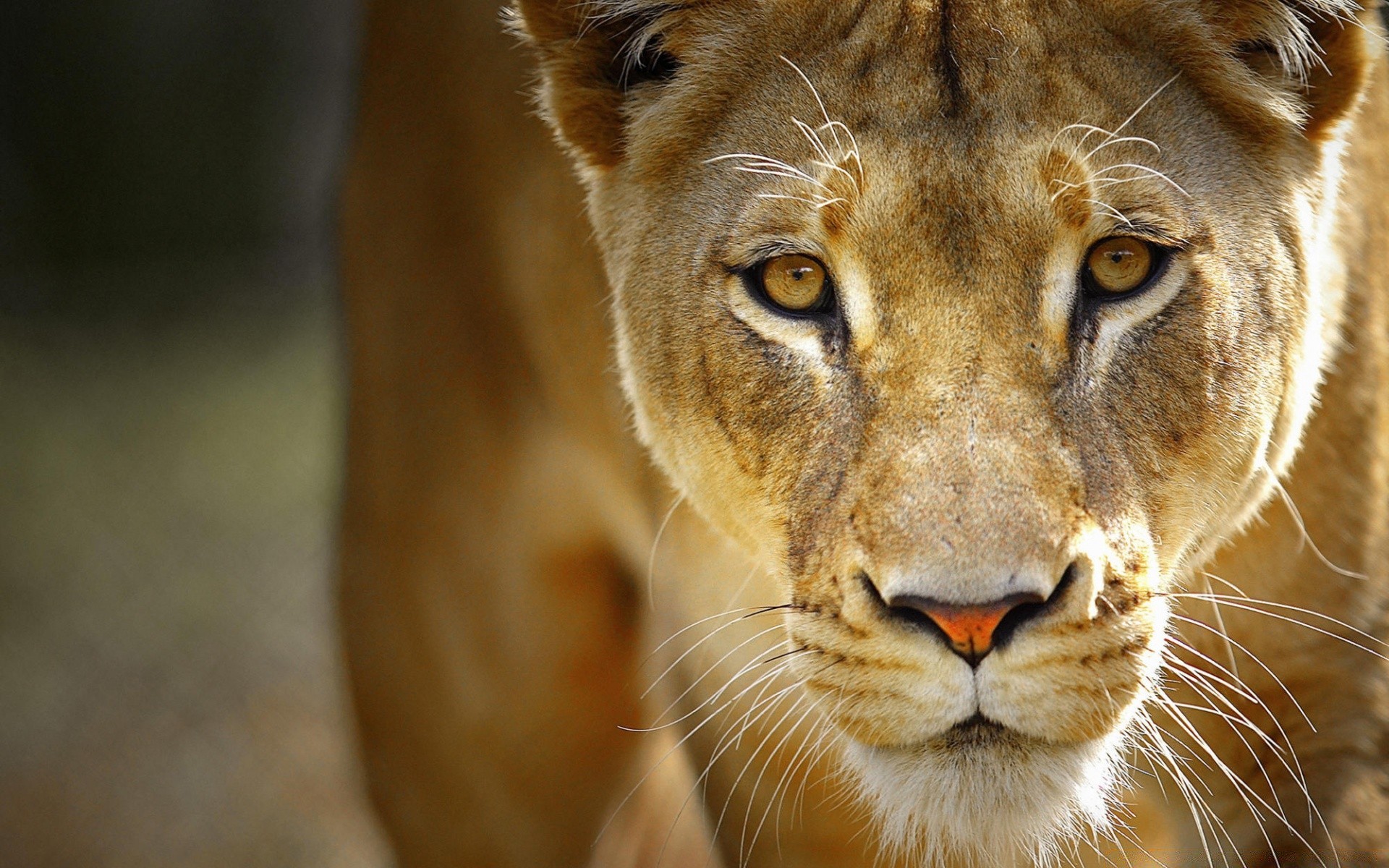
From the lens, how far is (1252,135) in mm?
1770

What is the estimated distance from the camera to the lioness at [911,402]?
1.53m

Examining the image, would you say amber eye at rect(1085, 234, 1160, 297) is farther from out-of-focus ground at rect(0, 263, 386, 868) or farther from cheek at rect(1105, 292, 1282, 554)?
out-of-focus ground at rect(0, 263, 386, 868)

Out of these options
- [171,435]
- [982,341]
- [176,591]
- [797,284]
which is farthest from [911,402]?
[171,435]

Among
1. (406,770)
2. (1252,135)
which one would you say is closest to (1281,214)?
(1252,135)

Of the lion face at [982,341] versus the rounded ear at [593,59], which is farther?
the rounded ear at [593,59]

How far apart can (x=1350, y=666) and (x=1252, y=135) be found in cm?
72

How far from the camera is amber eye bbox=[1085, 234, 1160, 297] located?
1608mm

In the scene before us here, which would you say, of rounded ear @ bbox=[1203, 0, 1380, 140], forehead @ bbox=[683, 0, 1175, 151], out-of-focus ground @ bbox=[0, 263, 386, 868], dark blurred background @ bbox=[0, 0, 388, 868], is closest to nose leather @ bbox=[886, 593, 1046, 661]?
forehead @ bbox=[683, 0, 1175, 151]

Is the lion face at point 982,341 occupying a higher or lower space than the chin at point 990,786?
higher

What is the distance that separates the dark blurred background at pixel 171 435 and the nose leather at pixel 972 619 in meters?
2.42

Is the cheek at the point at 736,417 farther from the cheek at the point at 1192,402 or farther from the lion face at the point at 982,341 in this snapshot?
the cheek at the point at 1192,402

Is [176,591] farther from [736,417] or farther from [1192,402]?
[1192,402]

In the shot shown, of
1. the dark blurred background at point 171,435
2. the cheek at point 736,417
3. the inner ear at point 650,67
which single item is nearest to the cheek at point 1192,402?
A: the cheek at point 736,417

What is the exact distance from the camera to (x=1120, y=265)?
1618 mm
